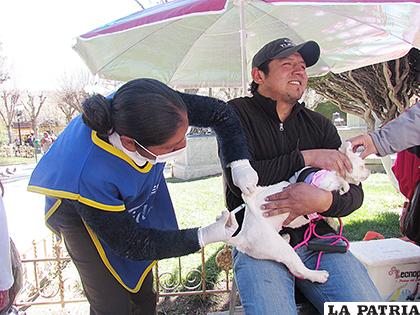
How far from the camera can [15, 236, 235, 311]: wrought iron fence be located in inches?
128

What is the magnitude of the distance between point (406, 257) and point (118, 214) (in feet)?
6.38

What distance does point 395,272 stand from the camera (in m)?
2.45

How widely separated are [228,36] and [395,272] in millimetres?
2308

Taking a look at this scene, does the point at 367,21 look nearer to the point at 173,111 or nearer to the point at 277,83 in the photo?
the point at 277,83

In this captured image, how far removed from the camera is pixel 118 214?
1.52m

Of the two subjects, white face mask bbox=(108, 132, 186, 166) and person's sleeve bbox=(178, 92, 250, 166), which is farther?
person's sleeve bbox=(178, 92, 250, 166)

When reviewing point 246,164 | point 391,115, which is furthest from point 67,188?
point 391,115

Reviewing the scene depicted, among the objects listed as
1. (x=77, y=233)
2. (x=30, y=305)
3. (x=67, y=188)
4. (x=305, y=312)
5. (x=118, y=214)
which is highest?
(x=67, y=188)

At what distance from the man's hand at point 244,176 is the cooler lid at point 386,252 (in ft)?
3.88

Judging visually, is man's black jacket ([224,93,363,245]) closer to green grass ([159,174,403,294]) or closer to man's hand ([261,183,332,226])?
man's hand ([261,183,332,226])

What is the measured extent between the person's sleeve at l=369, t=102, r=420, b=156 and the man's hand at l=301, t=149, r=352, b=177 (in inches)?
15.7

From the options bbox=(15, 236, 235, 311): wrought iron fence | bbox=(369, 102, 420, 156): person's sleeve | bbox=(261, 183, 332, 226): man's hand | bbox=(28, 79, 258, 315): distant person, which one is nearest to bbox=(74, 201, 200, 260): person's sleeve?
bbox=(28, 79, 258, 315): distant person

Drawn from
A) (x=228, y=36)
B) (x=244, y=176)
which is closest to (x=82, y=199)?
(x=244, y=176)

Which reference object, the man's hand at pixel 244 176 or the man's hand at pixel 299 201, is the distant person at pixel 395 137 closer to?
the man's hand at pixel 299 201
